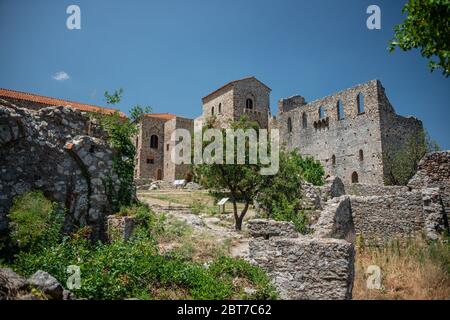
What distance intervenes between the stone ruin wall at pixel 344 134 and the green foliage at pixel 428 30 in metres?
23.1

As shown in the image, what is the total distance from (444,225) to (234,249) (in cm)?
670

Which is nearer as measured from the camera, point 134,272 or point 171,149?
point 134,272

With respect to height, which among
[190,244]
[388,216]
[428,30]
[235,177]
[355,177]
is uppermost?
[428,30]

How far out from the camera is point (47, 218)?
7371mm

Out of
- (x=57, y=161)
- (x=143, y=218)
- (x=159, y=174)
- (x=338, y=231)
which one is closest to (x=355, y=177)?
(x=338, y=231)

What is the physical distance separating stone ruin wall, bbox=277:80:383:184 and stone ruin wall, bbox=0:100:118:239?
89.5 feet

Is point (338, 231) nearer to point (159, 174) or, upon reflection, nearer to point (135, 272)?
point (135, 272)

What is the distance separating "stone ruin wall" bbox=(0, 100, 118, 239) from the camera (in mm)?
7457

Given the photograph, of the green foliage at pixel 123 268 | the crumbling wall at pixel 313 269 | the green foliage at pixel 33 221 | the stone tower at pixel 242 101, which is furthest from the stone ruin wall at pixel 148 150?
the crumbling wall at pixel 313 269

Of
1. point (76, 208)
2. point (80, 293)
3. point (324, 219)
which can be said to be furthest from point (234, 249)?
point (80, 293)

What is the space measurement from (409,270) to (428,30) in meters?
5.99

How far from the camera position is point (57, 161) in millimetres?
8312

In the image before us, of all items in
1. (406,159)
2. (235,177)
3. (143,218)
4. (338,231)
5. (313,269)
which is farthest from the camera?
(406,159)
